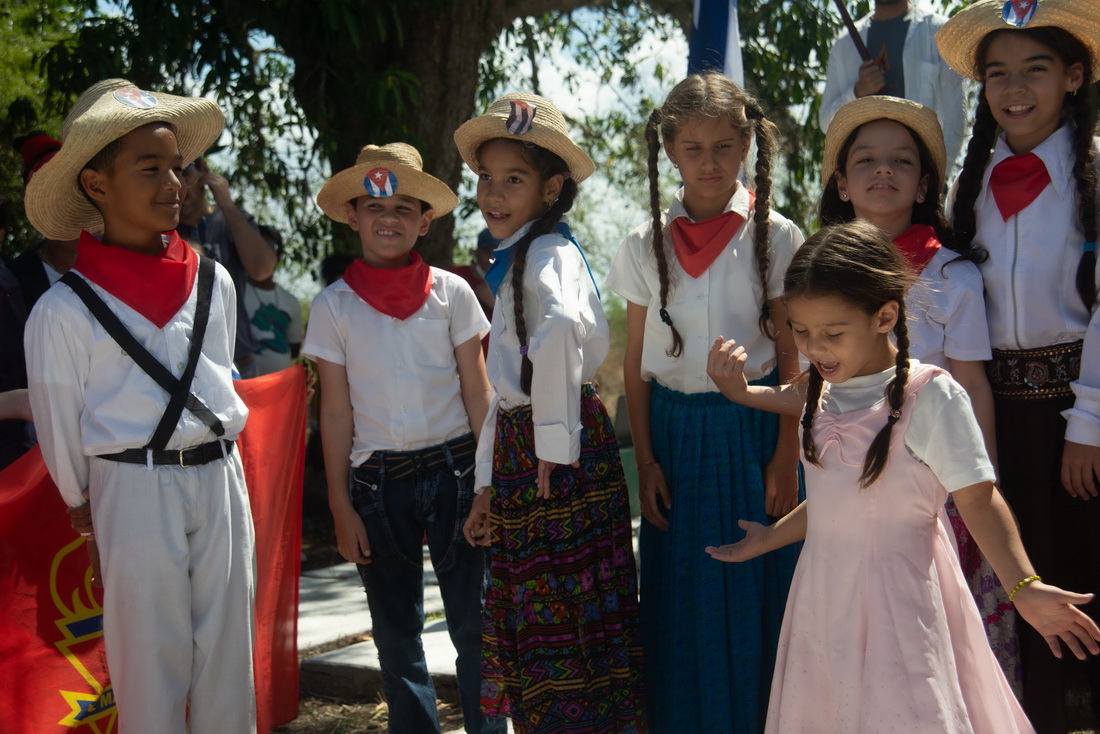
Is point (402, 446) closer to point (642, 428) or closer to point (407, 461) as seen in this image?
point (407, 461)

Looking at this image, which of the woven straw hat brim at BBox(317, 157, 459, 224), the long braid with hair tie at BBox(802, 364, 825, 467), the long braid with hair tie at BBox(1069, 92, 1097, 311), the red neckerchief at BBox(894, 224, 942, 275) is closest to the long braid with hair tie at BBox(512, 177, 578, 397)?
the woven straw hat brim at BBox(317, 157, 459, 224)

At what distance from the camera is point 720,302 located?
3221 millimetres

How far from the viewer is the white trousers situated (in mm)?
2928

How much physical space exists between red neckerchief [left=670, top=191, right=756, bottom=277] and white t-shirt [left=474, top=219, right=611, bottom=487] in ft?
0.98

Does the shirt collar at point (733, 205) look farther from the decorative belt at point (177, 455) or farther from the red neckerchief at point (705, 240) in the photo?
the decorative belt at point (177, 455)

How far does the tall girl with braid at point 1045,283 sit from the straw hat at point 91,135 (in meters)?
2.33

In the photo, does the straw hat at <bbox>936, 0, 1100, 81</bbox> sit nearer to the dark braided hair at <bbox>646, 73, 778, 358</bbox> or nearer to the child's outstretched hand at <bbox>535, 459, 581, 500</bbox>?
the dark braided hair at <bbox>646, 73, 778, 358</bbox>

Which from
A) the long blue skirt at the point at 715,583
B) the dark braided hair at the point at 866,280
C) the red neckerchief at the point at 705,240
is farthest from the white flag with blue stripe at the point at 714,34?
the dark braided hair at the point at 866,280

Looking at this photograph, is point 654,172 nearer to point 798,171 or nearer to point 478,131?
point 478,131

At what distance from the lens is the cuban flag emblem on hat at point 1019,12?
10.1ft

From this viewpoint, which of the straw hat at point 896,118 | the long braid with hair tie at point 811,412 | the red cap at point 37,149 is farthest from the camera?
the red cap at point 37,149

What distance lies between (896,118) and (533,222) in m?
1.12

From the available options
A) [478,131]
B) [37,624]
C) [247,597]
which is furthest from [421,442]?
[37,624]

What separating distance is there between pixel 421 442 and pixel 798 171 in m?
4.82
